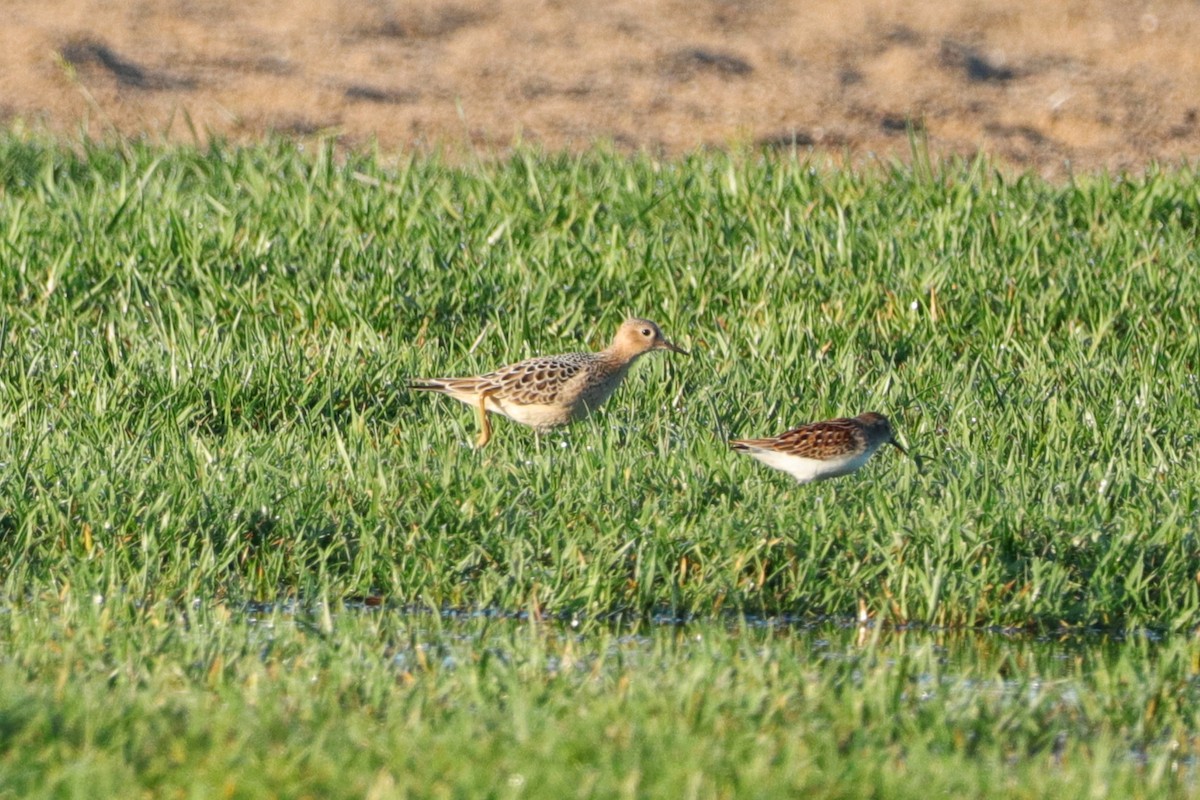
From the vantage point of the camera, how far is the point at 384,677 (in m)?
4.89

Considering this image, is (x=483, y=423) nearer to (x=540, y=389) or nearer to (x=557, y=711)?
(x=540, y=389)

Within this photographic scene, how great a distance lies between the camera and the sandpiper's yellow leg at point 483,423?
25.1 ft

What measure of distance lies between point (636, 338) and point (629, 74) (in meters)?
8.36

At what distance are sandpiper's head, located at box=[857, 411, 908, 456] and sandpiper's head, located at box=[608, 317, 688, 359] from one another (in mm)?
1328

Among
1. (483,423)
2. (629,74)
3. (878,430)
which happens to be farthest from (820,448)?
(629,74)

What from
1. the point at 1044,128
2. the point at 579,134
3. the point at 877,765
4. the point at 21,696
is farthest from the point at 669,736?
the point at 1044,128

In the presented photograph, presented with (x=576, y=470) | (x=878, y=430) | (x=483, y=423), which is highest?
(x=878, y=430)

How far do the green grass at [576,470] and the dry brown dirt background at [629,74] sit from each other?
281 cm

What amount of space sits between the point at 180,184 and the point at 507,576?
5748 mm

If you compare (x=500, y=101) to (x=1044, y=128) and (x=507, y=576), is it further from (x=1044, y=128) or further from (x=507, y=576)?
(x=507, y=576)

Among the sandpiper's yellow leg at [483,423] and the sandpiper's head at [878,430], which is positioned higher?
the sandpiper's head at [878,430]

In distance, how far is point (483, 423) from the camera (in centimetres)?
773

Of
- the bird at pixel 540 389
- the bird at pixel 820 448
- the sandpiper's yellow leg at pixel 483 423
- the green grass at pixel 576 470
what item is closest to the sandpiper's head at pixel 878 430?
the bird at pixel 820 448

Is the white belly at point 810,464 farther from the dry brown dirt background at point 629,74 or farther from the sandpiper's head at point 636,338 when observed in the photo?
the dry brown dirt background at point 629,74
